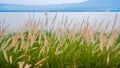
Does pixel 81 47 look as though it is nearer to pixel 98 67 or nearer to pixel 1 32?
pixel 98 67

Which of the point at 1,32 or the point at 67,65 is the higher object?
the point at 1,32

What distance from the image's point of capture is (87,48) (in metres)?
2.93

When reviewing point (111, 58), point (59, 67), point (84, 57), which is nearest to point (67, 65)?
point (59, 67)

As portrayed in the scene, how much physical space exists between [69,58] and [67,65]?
0.13 m

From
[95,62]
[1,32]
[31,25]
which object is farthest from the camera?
[95,62]

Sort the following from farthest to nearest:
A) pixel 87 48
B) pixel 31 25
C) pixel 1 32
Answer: pixel 87 48, pixel 1 32, pixel 31 25

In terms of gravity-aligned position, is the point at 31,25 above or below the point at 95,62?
above

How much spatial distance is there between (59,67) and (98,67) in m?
0.34

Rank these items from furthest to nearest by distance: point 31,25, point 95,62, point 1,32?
point 95,62 < point 1,32 < point 31,25

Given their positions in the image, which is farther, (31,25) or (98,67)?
(98,67)

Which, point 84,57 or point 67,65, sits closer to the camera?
point 67,65

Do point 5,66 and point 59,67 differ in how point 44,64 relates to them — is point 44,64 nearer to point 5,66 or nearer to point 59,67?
point 59,67

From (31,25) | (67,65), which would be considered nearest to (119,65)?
(67,65)

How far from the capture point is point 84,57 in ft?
8.70
